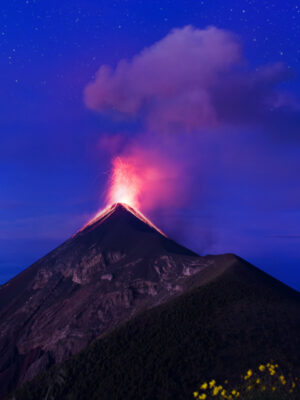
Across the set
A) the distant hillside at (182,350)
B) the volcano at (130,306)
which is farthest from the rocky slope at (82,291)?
the distant hillside at (182,350)

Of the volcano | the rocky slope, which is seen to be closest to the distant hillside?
the volcano

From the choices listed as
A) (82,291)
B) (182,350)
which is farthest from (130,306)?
(182,350)

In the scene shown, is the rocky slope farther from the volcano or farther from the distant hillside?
the distant hillside

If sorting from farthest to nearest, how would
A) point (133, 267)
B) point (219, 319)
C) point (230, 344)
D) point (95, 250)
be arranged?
point (95, 250)
point (133, 267)
point (219, 319)
point (230, 344)

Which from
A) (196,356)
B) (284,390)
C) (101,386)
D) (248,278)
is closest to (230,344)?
(196,356)

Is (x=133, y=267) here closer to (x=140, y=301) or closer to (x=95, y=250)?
(x=140, y=301)

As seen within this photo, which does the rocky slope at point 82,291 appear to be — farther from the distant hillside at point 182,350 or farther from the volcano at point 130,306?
the distant hillside at point 182,350
